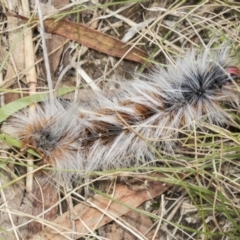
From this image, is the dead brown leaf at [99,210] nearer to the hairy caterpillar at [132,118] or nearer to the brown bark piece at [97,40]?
the hairy caterpillar at [132,118]

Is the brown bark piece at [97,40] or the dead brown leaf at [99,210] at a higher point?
the brown bark piece at [97,40]

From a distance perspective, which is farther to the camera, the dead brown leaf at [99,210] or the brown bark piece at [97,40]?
the brown bark piece at [97,40]

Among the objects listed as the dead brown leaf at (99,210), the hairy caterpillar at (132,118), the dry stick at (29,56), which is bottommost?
the dead brown leaf at (99,210)

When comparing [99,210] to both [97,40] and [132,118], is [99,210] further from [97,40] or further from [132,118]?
[97,40]

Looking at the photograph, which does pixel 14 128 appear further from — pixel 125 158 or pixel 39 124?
pixel 125 158

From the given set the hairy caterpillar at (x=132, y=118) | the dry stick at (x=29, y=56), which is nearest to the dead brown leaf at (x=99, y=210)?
the hairy caterpillar at (x=132, y=118)

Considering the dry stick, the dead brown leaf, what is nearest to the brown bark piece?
the dry stick

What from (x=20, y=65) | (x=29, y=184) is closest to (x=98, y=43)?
(x=20, y=65)

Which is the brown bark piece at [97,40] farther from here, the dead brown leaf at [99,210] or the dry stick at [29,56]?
the dead brown leaf at [99,210]
